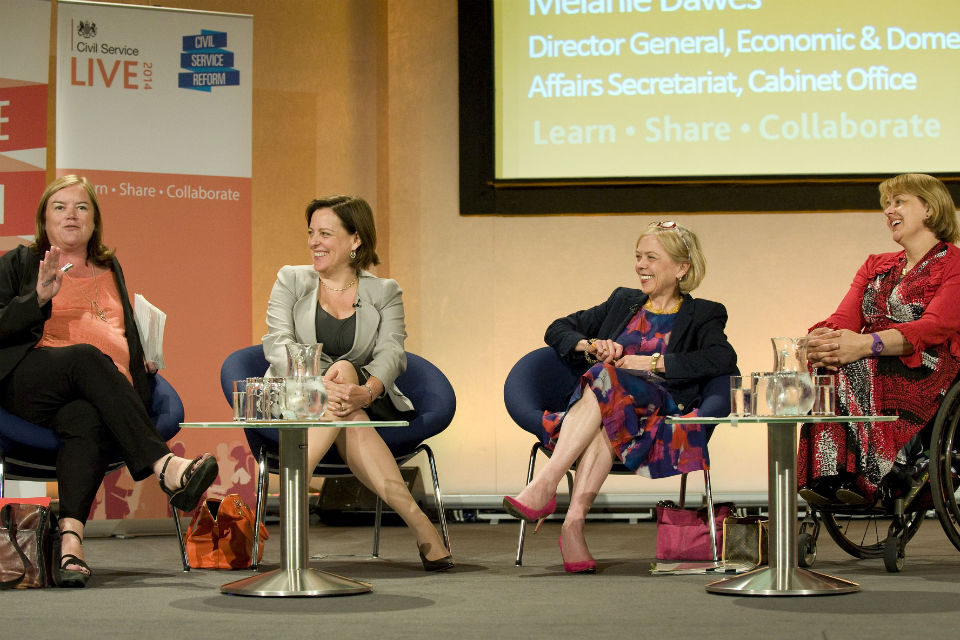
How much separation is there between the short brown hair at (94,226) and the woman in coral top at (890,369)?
7.67ft

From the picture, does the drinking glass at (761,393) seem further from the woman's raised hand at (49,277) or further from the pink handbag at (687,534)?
the woman's raised hand at (49,277)

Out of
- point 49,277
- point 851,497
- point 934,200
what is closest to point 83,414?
point 49,277

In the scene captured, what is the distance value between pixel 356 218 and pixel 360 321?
351 millimetres

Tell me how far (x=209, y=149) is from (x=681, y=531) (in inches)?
107

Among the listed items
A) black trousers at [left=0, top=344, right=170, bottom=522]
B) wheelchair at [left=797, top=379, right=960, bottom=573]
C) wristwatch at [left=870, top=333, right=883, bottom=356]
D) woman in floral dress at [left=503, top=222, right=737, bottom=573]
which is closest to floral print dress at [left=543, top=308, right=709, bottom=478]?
woman in floral dress at [left=503, top=222, right=737, bottom=573]

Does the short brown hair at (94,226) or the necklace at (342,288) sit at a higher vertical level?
the short brown hair at (94,226)

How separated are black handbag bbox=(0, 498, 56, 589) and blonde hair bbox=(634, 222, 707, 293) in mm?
2082

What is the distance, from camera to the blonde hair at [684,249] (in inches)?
159

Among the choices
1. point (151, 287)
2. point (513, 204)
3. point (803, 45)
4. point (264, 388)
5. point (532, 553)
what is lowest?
point (532, 553)

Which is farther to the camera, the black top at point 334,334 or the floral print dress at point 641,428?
the black top at point 334,334

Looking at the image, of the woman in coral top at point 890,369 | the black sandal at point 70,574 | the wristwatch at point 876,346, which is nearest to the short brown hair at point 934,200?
the woman in coral top at point 890,369

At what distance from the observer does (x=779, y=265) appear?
225 inches

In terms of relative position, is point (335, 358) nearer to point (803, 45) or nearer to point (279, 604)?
point (279, 604)

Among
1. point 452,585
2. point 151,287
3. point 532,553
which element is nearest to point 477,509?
point 532,553
